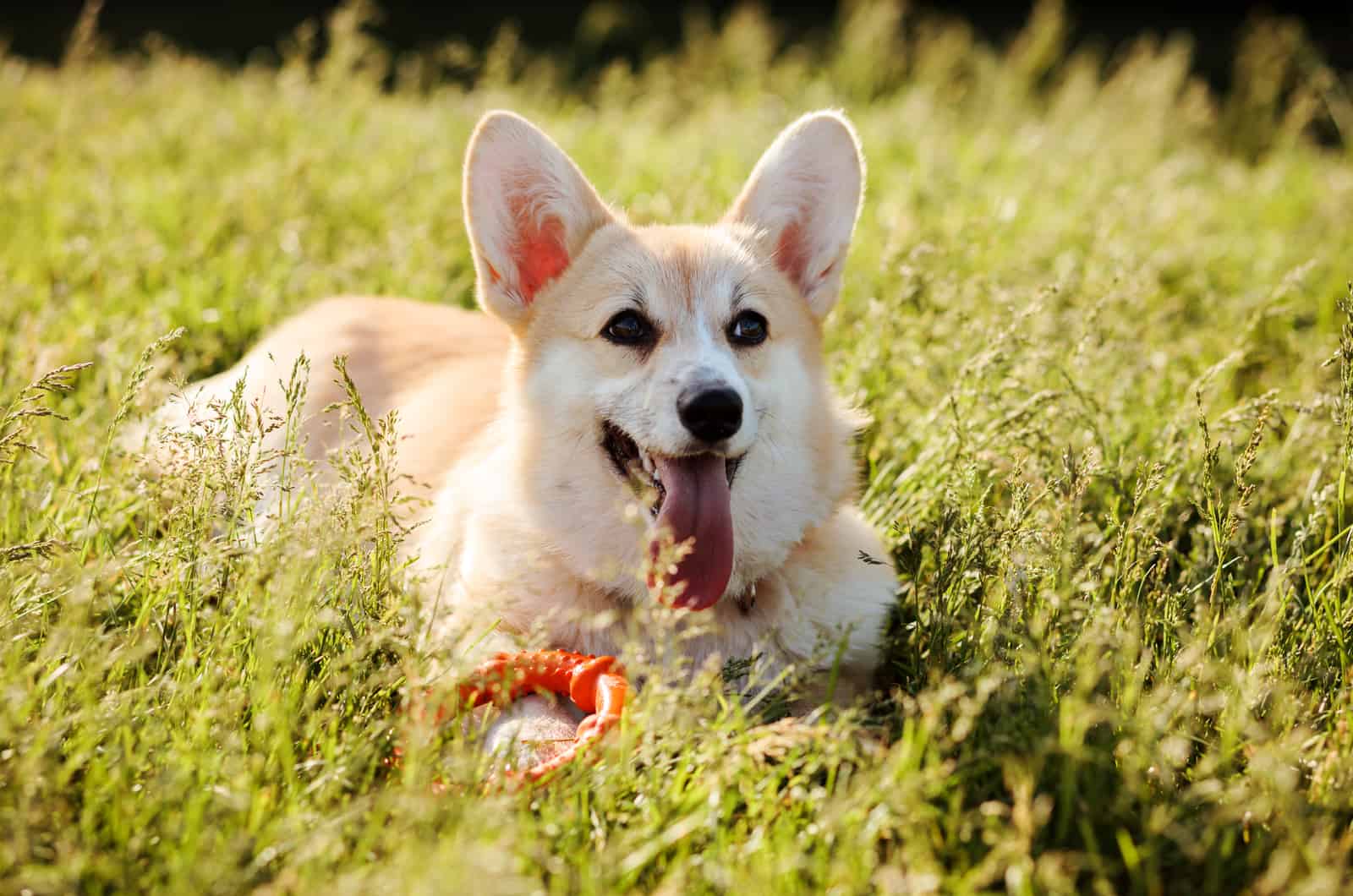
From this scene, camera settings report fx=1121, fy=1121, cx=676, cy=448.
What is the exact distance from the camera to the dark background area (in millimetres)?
8922

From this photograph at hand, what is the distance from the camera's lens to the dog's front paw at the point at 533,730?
194 cm

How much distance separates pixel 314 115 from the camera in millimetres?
5676

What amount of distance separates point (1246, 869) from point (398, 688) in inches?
55.6

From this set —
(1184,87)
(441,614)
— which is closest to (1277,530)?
(441,614)

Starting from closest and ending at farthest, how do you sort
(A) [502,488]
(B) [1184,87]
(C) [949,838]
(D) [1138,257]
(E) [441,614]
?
(C) [949,838], (E) [441,614], (A) [502,488], (D) [1138,257], (B) [1184,87]

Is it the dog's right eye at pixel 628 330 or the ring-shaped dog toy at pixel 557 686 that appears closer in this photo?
the ring-shaped dog toy at pixel 557 686

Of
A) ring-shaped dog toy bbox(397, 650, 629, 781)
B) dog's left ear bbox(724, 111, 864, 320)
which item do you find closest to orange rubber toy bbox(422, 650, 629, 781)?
ring-shaped dog toy bbox(397, 650, 629, 781)

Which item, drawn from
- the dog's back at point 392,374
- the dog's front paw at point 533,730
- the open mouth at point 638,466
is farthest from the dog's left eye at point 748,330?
the dog's front paw at point 533,730

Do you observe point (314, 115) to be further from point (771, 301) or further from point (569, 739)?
point (569, 739)

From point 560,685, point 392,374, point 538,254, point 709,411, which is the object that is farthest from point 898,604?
point 392,374

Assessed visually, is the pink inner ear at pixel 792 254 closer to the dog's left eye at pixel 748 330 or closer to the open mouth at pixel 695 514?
the dog's left eye at pixel 748 330

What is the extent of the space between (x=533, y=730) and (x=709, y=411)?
2.28 feet

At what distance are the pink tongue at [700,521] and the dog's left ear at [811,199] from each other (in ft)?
2.35

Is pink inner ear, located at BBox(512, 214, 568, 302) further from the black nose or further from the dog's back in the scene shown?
the black nose
